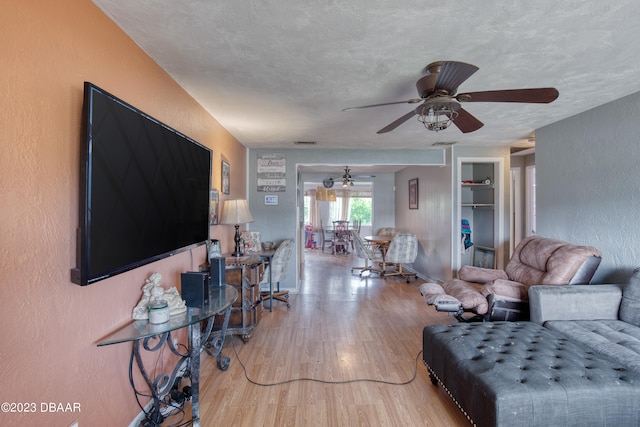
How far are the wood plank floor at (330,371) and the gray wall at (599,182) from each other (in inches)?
62.7

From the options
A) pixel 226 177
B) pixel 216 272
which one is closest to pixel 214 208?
pixel 226 177

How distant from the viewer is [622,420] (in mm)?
1440

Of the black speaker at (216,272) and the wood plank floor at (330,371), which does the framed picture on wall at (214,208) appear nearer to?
the black speaker at (216,272)

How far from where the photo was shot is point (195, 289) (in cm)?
181

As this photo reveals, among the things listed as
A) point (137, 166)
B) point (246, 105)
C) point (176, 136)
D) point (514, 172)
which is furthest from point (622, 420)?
point (514, 172)

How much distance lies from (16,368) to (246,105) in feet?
7.45

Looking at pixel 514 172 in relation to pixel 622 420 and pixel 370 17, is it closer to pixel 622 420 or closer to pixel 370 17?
pixel 622 420

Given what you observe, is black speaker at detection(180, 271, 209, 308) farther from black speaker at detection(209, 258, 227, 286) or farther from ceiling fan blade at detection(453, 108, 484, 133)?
ceiling fan blade at detection(453, 108, 484, 133)

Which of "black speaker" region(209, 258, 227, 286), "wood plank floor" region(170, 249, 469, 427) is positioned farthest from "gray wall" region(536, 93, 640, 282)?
"black speaker" region(209, 258, 227, 286)

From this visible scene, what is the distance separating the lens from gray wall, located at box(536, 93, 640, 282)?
8.23 feet

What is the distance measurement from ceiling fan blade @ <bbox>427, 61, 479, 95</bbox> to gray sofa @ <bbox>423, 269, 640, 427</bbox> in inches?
61.5

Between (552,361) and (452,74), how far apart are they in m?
1.68

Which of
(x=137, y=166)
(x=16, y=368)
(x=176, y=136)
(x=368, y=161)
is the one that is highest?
(x=368, y=161)

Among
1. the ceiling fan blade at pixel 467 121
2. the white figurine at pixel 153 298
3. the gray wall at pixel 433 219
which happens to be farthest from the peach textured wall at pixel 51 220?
the gray wall at pixel 433 219
